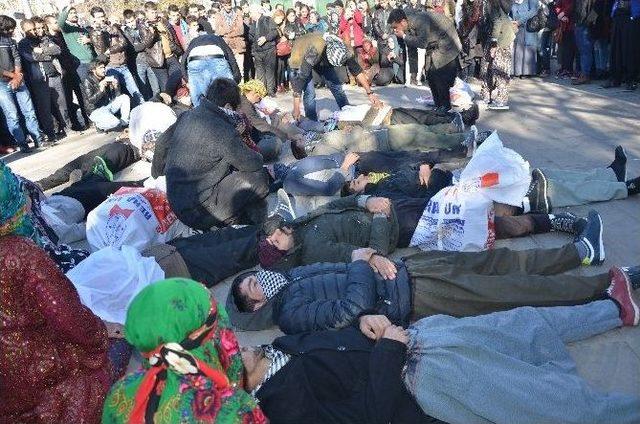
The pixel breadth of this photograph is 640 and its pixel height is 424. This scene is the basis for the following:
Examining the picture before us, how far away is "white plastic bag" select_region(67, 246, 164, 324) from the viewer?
3.20 metres

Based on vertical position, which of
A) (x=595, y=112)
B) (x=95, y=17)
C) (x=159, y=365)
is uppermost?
(x=95, y=17)

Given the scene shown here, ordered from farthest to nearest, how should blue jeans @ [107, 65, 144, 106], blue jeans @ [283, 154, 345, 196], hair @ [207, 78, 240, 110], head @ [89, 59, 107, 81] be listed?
blue jeans @ [107, 65, 144, 106] → head @ [89, 59, 107, 81] → hair @ [207, 78, 240, 110] → blue jeans @ [283, 154, 345, 196]

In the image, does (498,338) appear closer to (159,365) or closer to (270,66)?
(159,365)

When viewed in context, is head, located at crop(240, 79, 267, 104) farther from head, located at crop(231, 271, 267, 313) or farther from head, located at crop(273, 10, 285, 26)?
head, located at crop(273, 10, 285, 26)

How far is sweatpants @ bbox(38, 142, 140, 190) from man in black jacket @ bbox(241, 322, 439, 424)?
173 inches

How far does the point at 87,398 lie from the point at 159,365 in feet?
2.88

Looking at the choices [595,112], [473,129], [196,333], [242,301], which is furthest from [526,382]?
[595,112]

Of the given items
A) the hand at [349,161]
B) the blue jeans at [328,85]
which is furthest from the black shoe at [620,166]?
the blue jeans at [328,85]

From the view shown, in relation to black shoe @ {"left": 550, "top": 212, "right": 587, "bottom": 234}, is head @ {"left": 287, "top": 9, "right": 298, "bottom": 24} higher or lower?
higher

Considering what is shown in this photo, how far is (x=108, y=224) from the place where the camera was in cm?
404

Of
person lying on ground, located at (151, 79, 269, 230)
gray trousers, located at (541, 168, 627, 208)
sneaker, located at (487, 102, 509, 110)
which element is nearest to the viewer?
gray trousers, located at (541, 168, 627, 208)

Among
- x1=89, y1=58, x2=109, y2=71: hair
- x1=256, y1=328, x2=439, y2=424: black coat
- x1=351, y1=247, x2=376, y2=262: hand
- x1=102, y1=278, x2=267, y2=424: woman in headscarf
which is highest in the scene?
x1=89, y1=58, x2=109, y2=71: hair

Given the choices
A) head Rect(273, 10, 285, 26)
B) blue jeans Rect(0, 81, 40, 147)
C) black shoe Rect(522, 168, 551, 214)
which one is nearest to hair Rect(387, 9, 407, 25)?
black shoe Rect(522, 168, 551, 214)

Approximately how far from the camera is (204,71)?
267 inches
